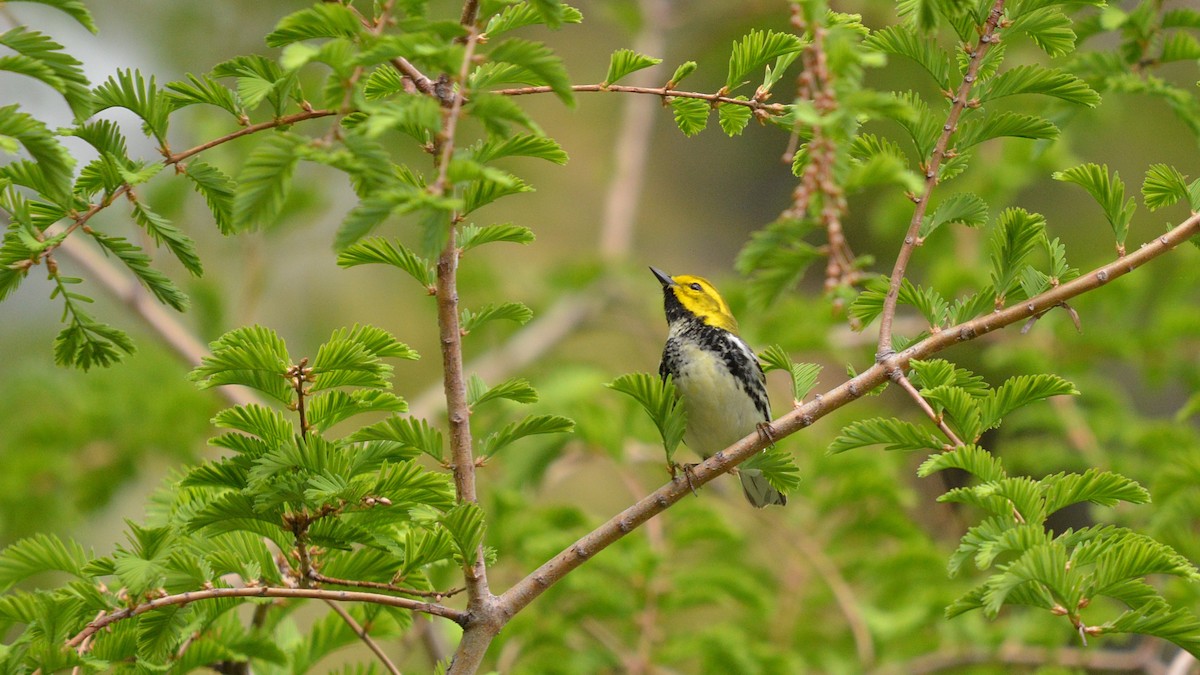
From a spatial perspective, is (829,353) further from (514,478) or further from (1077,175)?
(1077,175)

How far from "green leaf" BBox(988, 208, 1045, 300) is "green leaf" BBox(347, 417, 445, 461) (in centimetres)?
91

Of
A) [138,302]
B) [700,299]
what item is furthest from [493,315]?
[138,302]

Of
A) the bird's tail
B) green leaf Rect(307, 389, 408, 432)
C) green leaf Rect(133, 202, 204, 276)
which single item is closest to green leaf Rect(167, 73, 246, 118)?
green leaf Rect(133, 202, 204, 276)

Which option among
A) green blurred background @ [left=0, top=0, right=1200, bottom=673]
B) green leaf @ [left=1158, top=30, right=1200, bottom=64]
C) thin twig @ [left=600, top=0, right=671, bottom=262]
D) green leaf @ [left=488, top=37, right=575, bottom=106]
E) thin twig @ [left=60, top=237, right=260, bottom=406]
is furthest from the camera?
thin twig @ [left=600, top=0, right=671, bottom=262]

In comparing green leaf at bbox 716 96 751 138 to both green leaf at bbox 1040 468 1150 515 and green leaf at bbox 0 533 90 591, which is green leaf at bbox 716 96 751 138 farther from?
green leaf at bbox 0 533 90 591

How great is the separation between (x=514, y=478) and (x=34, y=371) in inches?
75.1

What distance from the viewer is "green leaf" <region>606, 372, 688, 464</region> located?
5.48 ft

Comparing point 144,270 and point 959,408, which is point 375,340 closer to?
point 144,270

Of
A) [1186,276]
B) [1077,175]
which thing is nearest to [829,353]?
[1186,276]

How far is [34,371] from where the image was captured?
398 cm

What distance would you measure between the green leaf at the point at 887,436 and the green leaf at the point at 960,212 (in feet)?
1.00

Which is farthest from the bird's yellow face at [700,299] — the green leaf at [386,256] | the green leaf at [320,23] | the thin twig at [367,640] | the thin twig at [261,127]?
the green leaf at [320,23]

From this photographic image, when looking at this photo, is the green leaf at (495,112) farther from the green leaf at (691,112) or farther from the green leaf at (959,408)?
the green leaf at (959,408)

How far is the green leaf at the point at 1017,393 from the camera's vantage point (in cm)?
161
